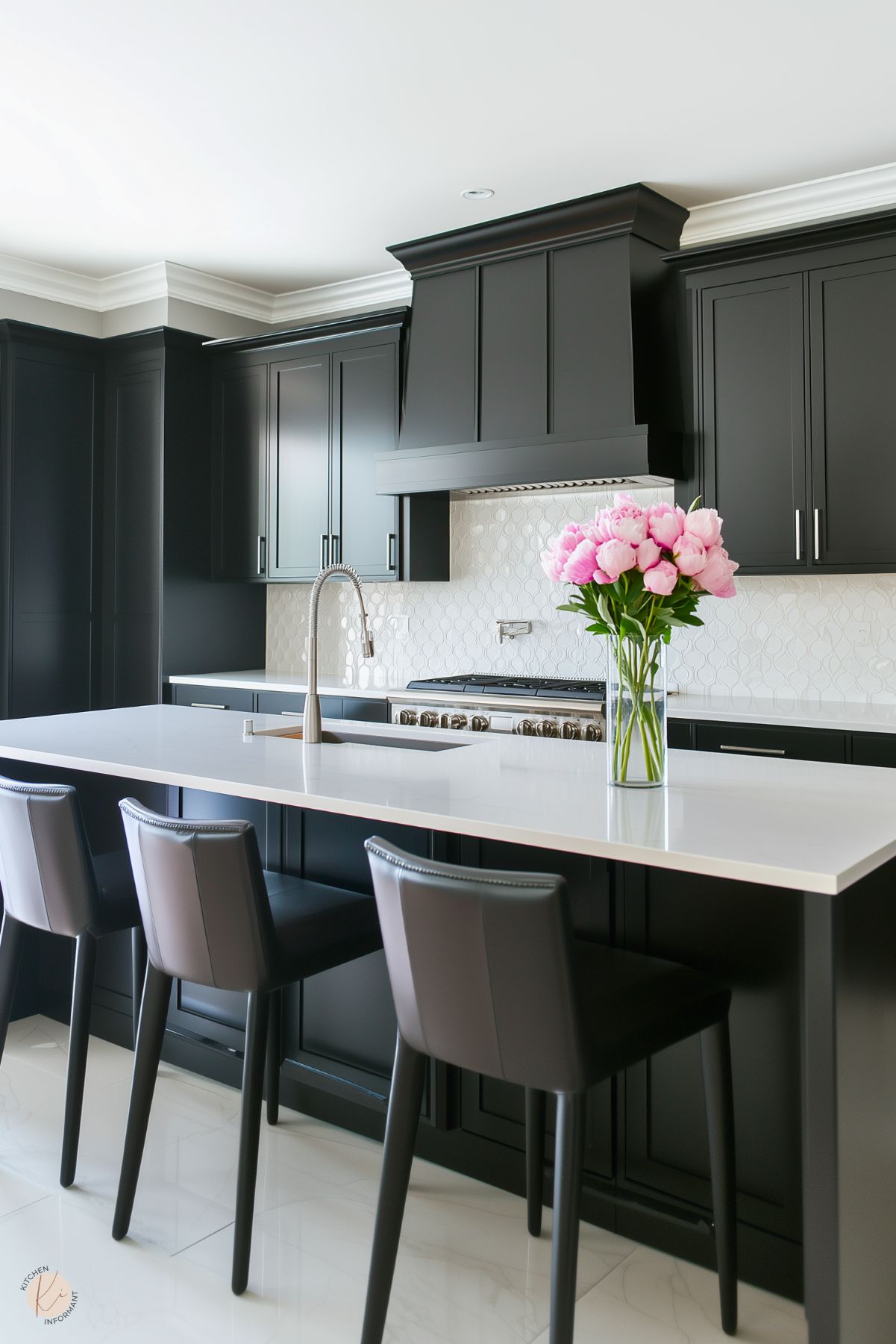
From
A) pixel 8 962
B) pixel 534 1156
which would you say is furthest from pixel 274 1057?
pixel 534 1156

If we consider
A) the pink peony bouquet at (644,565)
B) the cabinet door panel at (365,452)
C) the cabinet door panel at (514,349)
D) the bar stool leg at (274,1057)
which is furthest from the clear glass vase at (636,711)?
the cabinet door panel at (365,452)

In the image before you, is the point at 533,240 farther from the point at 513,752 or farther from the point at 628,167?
the point at 513,752

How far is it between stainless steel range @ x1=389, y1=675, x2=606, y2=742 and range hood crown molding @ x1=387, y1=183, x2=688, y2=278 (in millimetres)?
1658

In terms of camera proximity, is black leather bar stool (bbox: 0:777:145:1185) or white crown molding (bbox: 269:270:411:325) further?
white crown molding (bbox: 269:270:411:325)

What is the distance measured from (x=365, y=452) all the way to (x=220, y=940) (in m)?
3.07

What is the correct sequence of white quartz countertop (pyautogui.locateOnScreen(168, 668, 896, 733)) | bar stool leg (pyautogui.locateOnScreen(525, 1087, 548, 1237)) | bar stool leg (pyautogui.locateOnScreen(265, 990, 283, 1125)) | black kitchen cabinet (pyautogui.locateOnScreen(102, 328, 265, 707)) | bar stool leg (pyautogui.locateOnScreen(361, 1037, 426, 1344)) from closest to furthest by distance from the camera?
bar stool leg (pyautogui.locateOnScreen(361, 1037, 426, 1344))
bar stool leg (pyautogui.locateOnScreen(525, 1087, 548, 1237))
bar stool leg (pyautogui.locateOnScreen(265, 990, 283, 1125))
white quartz countertop (pyautogui.locateOnScreen(168, 668, 896, 733))
black kitchen cabinet (pyautogui.locateOnScreen(102, 328, 265, 707))

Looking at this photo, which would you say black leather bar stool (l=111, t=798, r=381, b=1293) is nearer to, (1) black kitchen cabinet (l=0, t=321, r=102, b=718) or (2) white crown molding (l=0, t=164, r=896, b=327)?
(1) black kitchen cabinet (l=0, t=321, r=102, b=718)

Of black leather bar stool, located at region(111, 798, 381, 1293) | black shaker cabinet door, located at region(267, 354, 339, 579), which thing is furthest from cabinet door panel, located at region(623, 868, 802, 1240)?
black shaker cabinet door, located at region(267, 354, 339, 579)

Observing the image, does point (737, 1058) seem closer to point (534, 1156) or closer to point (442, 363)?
point (534, 1156)

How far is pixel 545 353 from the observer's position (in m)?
4.07

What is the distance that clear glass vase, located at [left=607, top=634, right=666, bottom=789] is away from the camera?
2.07 m

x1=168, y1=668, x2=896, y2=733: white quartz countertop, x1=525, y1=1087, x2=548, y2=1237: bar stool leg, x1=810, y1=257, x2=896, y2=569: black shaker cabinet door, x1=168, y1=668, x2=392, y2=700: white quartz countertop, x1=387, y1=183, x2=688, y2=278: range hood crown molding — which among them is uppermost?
x1=387, y1=183, x2=688, y2=278: range hood crown molding

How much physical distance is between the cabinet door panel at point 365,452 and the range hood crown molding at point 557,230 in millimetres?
435

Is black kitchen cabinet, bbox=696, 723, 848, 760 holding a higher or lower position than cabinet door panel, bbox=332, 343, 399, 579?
lower
